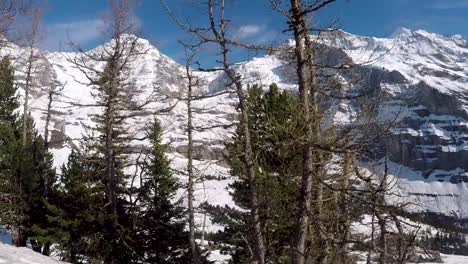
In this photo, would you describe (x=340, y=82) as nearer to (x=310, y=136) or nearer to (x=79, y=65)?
(x=310, y=136)

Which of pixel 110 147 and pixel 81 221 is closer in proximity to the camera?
pixel 110 147

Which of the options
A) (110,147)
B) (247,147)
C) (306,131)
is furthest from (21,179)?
(306,131)

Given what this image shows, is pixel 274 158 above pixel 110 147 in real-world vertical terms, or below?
below

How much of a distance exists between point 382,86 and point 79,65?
35.6 feet

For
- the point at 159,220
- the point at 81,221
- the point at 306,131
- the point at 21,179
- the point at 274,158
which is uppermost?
the point at 306,131

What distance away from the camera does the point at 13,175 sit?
26.7 metres

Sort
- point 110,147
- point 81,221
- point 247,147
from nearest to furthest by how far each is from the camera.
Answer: point 247,147 → point 110,147 → point 81,221

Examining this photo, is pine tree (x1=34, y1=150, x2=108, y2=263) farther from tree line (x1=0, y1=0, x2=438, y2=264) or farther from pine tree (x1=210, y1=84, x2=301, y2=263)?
pine tree (x1=210, y1=84, x2=301, y2=263)

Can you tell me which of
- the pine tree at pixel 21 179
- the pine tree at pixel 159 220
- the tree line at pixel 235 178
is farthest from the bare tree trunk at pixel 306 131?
the pine tree at pixel 21 179

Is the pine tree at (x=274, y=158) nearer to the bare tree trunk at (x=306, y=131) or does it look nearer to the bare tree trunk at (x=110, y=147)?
the bare tree trunk at (x=306, y=131)

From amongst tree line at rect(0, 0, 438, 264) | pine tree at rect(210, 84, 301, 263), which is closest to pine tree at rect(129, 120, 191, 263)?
tree line at rect(0, 0, 438, 264)

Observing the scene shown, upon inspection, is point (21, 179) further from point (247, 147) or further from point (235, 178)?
point (247, 147)

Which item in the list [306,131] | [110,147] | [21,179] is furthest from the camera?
[21,179]

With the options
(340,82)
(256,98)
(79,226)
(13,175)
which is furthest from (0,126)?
(340,82)
